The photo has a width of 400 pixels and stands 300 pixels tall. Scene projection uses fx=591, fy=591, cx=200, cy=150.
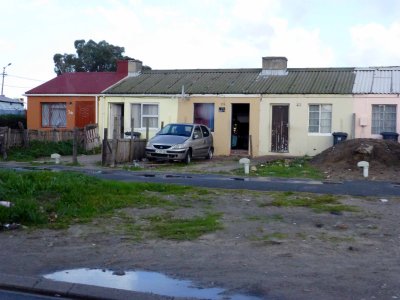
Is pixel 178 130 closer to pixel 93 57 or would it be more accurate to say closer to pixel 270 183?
pixel 270 183

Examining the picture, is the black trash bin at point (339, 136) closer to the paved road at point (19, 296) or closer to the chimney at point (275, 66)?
the chimney at point (275, 66)

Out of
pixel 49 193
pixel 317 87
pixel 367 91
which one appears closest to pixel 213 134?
pixel 317 87

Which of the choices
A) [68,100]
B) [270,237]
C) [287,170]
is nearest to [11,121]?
[68,100]

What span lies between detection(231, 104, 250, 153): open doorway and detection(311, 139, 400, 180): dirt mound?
20.6 feet

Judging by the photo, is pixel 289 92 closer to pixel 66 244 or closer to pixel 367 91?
pixel 367 91

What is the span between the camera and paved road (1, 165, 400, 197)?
47.2 ft

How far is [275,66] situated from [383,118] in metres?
6.02

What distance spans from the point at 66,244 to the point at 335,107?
63.4ft

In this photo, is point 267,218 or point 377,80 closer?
point 267,218

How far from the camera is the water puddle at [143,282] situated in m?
5.94

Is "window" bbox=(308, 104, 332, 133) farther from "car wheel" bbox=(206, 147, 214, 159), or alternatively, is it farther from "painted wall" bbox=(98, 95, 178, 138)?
"painted wall" bbox=(98, 95, 178, 138)

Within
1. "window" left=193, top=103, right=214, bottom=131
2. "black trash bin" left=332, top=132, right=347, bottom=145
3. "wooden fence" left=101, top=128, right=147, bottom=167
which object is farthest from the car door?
"black trash bin" left=332, top=132, right=347, bottom=145

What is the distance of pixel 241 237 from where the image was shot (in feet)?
28.3

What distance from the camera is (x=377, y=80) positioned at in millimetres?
26422
